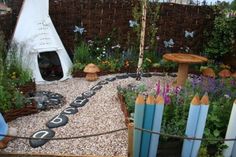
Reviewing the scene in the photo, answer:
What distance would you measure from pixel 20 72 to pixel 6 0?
4.06 meters

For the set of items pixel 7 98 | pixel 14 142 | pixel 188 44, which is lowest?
pixel 14 142

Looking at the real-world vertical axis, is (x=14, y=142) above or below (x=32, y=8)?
below

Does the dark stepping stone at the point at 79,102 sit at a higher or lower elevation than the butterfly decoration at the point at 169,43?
lower

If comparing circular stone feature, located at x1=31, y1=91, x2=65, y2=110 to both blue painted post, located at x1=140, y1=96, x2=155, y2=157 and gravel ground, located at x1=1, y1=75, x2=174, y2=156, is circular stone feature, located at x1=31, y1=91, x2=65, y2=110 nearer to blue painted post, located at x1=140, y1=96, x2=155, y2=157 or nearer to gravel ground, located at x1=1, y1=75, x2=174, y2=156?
gravel ground, located at x1=1, y1=75, x2=174, y2=156

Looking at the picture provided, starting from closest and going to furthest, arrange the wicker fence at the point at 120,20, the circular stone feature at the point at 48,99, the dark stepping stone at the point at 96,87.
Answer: the circular stone feature at the point at 48,99 < the dark stepping stone at the point at 96,87 < the wicker fence at the point at 120,20

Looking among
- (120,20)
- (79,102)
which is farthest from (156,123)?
(120,20)

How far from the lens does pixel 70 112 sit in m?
5.43

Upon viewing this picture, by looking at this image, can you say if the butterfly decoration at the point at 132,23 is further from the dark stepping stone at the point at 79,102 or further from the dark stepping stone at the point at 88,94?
the dark stepping stone at the point at 79,102

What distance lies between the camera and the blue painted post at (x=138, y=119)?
144 inches

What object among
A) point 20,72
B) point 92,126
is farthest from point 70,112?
point 20,72

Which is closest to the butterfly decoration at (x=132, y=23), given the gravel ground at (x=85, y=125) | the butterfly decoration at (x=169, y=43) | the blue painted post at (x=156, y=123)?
the butterfly decoration at (x=169, y=43)

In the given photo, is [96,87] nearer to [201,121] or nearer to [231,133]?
[201,121]

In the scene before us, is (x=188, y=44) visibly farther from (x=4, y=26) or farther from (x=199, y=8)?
(x=4, y=26)

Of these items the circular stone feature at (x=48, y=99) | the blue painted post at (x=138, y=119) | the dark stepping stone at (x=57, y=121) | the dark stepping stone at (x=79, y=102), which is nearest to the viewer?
the blue painted post at (x=138, y=119)
